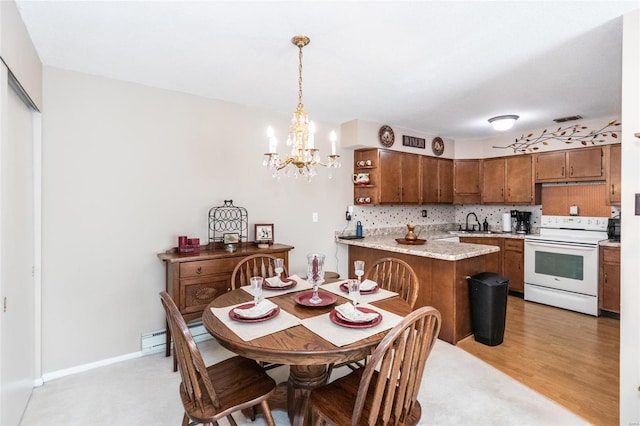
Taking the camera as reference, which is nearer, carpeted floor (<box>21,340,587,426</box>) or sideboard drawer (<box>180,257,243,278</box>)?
carpeted floor (<box>21,340,587,426</box>)

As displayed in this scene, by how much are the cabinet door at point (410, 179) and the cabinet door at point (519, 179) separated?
1.45 m

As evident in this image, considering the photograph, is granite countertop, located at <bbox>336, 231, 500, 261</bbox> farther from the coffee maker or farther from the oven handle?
the coffee maker

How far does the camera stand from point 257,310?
5.67 feet

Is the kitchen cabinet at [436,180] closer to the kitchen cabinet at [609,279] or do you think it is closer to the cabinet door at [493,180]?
the cabinet door at [493,180]

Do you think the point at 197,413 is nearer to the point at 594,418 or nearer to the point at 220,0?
the point at 220,0

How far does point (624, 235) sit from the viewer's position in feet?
5.70

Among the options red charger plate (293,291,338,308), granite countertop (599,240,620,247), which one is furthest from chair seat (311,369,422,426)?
granite countertop (599,240,620,247)

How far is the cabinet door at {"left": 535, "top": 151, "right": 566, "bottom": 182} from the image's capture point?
430 cm

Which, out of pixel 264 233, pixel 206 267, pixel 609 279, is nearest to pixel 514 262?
pixel 609 279

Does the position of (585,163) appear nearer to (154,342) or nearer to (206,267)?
(206,267)

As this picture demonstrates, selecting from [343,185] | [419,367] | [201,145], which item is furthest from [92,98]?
[419,367]

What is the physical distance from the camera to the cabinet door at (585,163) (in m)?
3.99

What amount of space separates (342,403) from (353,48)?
2.16m

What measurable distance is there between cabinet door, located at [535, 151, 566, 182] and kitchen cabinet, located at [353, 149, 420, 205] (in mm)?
1743
